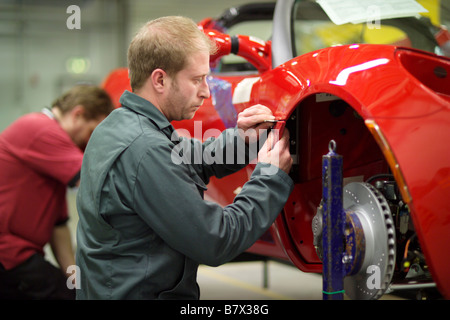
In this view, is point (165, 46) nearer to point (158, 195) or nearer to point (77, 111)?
point (158, 195)

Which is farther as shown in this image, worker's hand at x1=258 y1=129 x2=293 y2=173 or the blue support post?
worker's hand at x1=258 y1=129 x2=293 y2=173

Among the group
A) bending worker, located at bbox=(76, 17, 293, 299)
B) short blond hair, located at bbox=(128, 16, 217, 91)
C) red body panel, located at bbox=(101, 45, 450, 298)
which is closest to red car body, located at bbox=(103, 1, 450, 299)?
red body panel, located at bbox=(101, 45, 450, 298)

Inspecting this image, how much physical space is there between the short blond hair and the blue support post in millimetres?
546

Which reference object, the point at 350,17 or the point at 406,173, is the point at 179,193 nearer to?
the point at 406,173

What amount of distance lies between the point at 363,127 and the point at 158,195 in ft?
2.97

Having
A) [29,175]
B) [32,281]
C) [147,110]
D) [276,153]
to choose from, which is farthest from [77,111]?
[276,153]

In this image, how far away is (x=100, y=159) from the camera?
5.45 feet

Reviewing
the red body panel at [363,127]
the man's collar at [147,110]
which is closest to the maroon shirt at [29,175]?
the red body panel at [363,127]

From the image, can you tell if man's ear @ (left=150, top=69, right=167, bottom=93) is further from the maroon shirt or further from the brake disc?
the maroon shirt

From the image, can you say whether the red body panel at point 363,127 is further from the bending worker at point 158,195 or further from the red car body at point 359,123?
the bending worker at point 158,195

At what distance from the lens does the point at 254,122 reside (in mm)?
1895

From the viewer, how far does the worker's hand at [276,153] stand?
68.0 inches

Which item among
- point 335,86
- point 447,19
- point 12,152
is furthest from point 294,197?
point 12,152

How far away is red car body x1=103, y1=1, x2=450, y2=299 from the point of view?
142 centimetres
